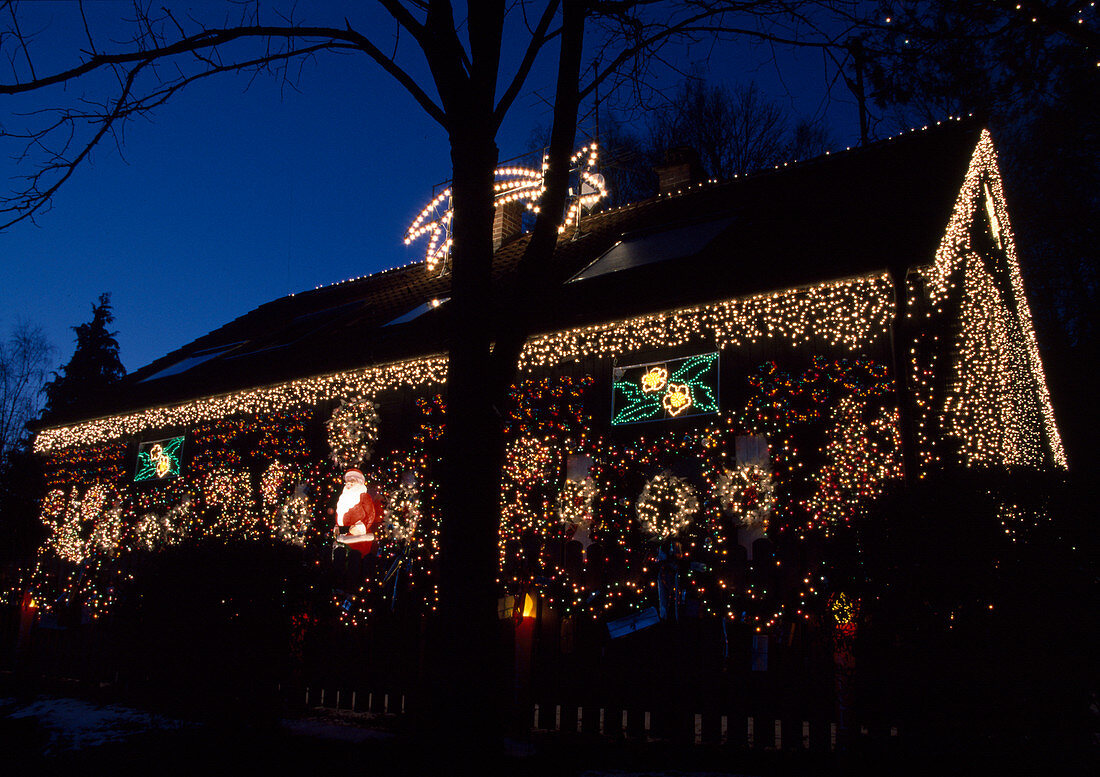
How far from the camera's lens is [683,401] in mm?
7957

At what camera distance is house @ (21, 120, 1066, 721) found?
6832 millimetres

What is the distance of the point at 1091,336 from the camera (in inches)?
770

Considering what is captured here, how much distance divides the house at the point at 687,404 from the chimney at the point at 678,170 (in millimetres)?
65

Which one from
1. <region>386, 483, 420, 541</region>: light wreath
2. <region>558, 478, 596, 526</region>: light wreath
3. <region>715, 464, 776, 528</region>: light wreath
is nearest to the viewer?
<region>715, 464, 776, 528</region>: light wreath

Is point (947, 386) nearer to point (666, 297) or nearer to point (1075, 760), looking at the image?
point (666, 297)

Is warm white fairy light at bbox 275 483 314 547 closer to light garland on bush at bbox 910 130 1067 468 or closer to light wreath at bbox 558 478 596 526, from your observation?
light wreath at bbox 558 478 596 526

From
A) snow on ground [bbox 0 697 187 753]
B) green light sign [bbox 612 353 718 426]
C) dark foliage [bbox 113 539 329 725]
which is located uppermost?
green light sign [bbox 612 353 718 426]

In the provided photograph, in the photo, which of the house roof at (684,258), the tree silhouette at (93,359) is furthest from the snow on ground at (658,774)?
the tree silhouette at (93,359)

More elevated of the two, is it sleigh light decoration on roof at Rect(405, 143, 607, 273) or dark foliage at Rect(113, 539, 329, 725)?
sleigh light decoration on roof at Rect(405, 143, 607, 273)

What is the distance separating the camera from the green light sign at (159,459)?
1305 centimetres

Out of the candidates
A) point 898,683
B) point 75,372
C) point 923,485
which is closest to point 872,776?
point 898,683

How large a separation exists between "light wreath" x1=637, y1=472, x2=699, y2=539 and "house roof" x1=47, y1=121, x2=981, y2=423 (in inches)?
76.7

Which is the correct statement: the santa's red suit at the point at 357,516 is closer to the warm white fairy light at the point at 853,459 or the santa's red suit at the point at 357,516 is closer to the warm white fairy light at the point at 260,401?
the warm white fairy light at the point at 260,401

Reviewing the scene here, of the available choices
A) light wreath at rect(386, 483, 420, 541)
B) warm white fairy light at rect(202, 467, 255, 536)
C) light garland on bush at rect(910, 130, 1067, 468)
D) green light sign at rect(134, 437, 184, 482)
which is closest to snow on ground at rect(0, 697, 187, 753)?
warm white fairy light at rect(202, 467, 255, 536)
